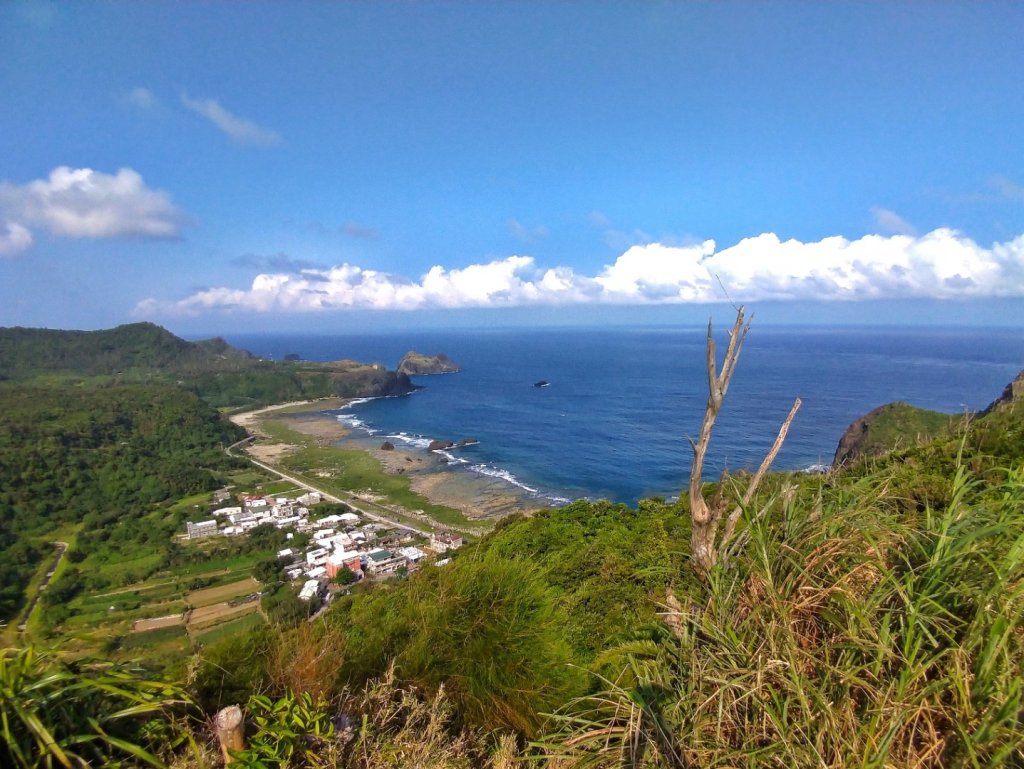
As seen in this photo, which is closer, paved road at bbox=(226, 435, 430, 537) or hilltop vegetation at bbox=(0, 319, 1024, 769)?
hilltop vegetation at bbox=(0, 319, 1024, 769)

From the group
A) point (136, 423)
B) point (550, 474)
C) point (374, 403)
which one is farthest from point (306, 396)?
point (550, 474)

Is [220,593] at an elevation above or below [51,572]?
below

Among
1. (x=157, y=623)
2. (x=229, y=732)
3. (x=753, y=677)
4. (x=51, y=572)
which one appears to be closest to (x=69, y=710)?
(x=229, y=732)

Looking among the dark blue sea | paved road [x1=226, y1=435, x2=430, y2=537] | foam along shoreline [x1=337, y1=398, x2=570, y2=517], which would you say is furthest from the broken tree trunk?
foam along shoreline [x1=337, y1=398, x2=570, y2=517]

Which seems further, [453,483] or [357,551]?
[453,483]

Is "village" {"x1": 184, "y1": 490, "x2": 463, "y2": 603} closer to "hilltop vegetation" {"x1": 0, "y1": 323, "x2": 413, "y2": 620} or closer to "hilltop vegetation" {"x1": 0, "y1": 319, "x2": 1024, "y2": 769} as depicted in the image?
"hilltop vegetation" {"x1": 0, "y1": 323, "x2": 413, "y2": 620}

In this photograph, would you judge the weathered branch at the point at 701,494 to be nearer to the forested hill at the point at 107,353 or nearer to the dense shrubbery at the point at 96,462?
the dense shrubbery at the point at 96,462

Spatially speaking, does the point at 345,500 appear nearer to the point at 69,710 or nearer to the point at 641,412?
the point at 641,412
